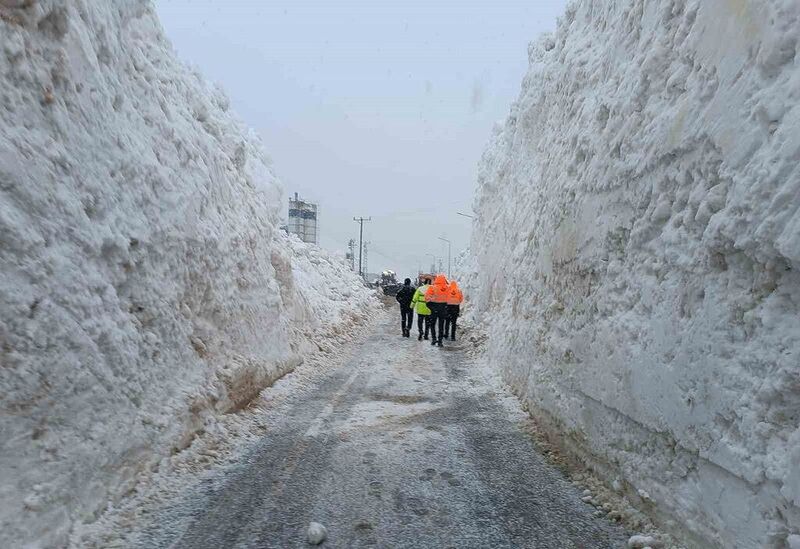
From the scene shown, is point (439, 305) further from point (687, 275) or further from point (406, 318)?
point (687, 275)

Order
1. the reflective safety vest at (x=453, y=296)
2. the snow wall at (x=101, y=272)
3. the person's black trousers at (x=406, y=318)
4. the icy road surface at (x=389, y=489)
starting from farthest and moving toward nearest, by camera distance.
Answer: the person's black trousers at (x=406, y=318) < the reflective safety vest at (x=453, y=296) < the icy road surface at (x=389, y=489) < the snow wall at (x=101, y=272)

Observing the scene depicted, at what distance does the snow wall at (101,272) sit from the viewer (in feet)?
11.2

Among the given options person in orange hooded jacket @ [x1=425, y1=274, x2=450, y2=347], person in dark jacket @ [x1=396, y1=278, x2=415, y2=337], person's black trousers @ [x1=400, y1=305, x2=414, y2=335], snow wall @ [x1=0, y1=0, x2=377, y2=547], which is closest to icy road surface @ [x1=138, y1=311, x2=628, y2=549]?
snow wall @ [x1=0, y1=0, x2=377, y2=547]

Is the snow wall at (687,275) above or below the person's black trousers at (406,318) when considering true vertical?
above

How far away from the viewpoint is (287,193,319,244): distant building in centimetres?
4502

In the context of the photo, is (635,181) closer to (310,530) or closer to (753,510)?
(753,510)

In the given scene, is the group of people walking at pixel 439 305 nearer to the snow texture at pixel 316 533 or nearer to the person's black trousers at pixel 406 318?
the person's black trousers at pixel 406 318

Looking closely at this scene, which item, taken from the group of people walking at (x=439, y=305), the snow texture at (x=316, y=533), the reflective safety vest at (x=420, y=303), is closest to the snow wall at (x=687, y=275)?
the snow texture at (x=316, y=533)

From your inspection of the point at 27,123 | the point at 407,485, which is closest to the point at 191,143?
the point at 27,123

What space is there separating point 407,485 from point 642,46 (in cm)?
518

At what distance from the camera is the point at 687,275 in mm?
3805

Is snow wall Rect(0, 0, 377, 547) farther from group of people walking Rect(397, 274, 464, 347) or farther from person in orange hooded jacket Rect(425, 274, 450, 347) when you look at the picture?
group of people walking Rect(397, 274, 464, 347)

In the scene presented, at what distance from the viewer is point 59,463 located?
3.50m

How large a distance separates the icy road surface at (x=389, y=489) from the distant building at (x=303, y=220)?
38.6 meters
